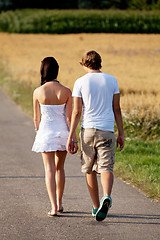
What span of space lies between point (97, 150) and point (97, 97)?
561 millimetres

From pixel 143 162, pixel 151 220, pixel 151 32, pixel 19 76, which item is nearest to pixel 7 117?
pixel 143 162

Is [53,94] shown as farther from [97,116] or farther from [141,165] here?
[141,165]

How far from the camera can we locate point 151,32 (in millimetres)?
56969

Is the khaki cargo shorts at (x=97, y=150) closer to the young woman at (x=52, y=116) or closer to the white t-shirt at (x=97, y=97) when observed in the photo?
the white t-shirt at (x=97, y=97)

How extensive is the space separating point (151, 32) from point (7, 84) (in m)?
39.2

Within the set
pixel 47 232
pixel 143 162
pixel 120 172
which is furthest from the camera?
pixel 143 162

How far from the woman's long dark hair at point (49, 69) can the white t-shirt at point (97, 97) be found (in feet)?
1.30

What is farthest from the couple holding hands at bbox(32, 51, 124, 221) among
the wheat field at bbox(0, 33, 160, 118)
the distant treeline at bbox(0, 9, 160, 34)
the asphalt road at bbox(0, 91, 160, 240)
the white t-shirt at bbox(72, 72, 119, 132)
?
the distant treeline at bbox(0, 9, 160, 34)

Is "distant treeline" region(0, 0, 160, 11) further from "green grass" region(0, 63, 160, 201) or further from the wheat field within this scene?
"green grass" region(0, 63, 160, 201)

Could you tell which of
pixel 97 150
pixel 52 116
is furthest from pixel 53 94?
pixel 97 150

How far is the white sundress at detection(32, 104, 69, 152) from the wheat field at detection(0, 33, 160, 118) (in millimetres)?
6146

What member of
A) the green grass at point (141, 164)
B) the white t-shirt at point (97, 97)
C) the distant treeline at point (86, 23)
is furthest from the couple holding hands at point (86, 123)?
the distant treeline at point (86, 23)

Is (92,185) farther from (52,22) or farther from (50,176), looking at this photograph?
(52,22)

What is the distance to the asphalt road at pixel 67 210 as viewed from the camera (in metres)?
4.88
